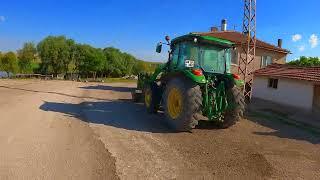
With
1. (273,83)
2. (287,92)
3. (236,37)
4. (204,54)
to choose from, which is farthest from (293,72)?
(204,54)

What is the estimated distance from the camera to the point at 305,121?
50.2 feet

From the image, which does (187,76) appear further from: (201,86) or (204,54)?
(204,54)

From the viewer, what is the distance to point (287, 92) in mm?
20594

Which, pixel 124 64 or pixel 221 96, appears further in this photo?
pixel 124 64

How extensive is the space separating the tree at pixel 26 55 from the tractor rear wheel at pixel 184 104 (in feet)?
207

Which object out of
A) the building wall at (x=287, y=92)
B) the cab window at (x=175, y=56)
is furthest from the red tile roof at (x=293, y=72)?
the cab window at (x=175, y=56)

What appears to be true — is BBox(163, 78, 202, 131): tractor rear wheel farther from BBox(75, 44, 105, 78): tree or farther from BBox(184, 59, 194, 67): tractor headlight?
BBox(75, 44, 105, 78): tree

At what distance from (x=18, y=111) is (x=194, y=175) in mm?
7881

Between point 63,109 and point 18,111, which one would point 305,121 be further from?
point 18,111

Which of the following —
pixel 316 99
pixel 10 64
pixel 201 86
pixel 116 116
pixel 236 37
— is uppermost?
pixel 236 37

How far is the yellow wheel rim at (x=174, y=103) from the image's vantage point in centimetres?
1042

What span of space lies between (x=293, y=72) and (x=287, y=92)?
1.35 m

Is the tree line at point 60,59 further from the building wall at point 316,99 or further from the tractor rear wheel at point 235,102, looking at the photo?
the tractor rear wheel at point 235,102

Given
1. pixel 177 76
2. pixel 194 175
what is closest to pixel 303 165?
pixel 194 175
